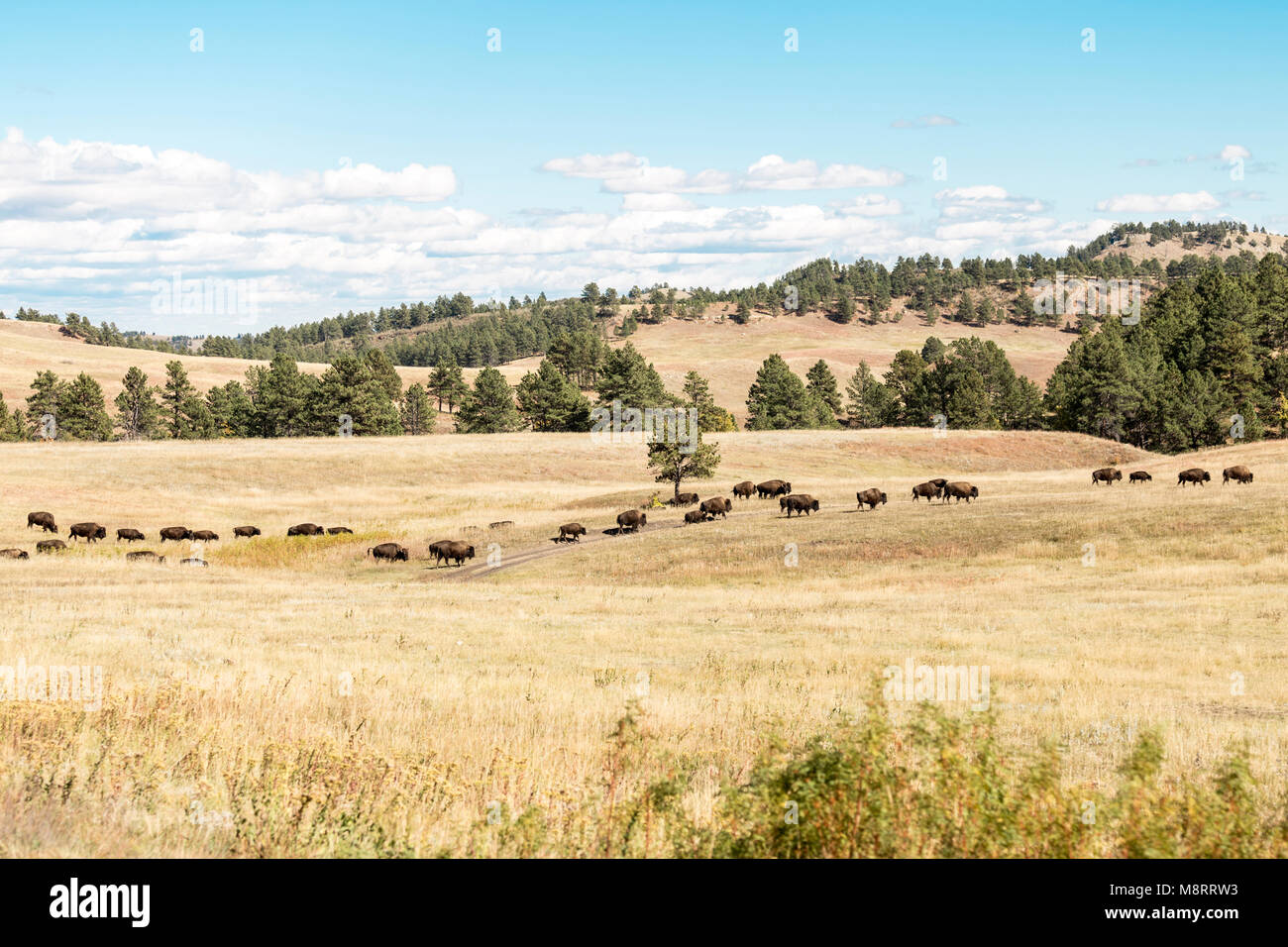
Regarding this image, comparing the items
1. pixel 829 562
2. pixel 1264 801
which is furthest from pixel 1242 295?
pixel 1264 801

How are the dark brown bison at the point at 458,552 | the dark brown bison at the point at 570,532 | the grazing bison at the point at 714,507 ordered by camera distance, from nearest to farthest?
the dark brown bison at the point at 458,552 < the dark brown bison at the point at 570,532 < the grazing bison at the point at 714,507

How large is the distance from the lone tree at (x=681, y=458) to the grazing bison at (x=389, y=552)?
22405 millimetres

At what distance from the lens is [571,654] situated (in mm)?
22547

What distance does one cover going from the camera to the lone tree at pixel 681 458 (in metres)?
68.7

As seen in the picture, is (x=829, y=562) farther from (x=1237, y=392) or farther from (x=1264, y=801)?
(x=1237, y=392)

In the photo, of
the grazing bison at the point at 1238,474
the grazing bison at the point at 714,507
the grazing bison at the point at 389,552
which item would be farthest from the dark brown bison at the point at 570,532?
the grazing bison at the point at 1238,474

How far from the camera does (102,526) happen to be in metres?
55.5

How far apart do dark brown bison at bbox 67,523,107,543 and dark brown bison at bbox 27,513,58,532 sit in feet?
6.02

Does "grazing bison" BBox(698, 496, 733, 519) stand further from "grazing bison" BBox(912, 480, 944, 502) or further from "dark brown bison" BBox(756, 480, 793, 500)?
"grazing bison" BBox(912, 480, 944, 502)

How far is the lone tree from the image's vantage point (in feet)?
225

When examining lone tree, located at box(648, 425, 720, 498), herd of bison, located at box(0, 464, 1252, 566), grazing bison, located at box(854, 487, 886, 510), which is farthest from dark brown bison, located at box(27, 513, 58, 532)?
grazing bison, located at box(854, 487, 886, 510)

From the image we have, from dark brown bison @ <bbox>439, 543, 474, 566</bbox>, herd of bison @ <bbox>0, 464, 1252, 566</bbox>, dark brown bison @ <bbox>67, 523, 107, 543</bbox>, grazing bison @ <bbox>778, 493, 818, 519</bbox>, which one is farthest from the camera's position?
grazing bison @ <bbox>778, 493, 818, 519</bbox>

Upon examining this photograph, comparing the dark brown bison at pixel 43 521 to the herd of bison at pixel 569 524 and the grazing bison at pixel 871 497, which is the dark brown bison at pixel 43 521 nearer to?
the herd of bison at pixel 569 524
